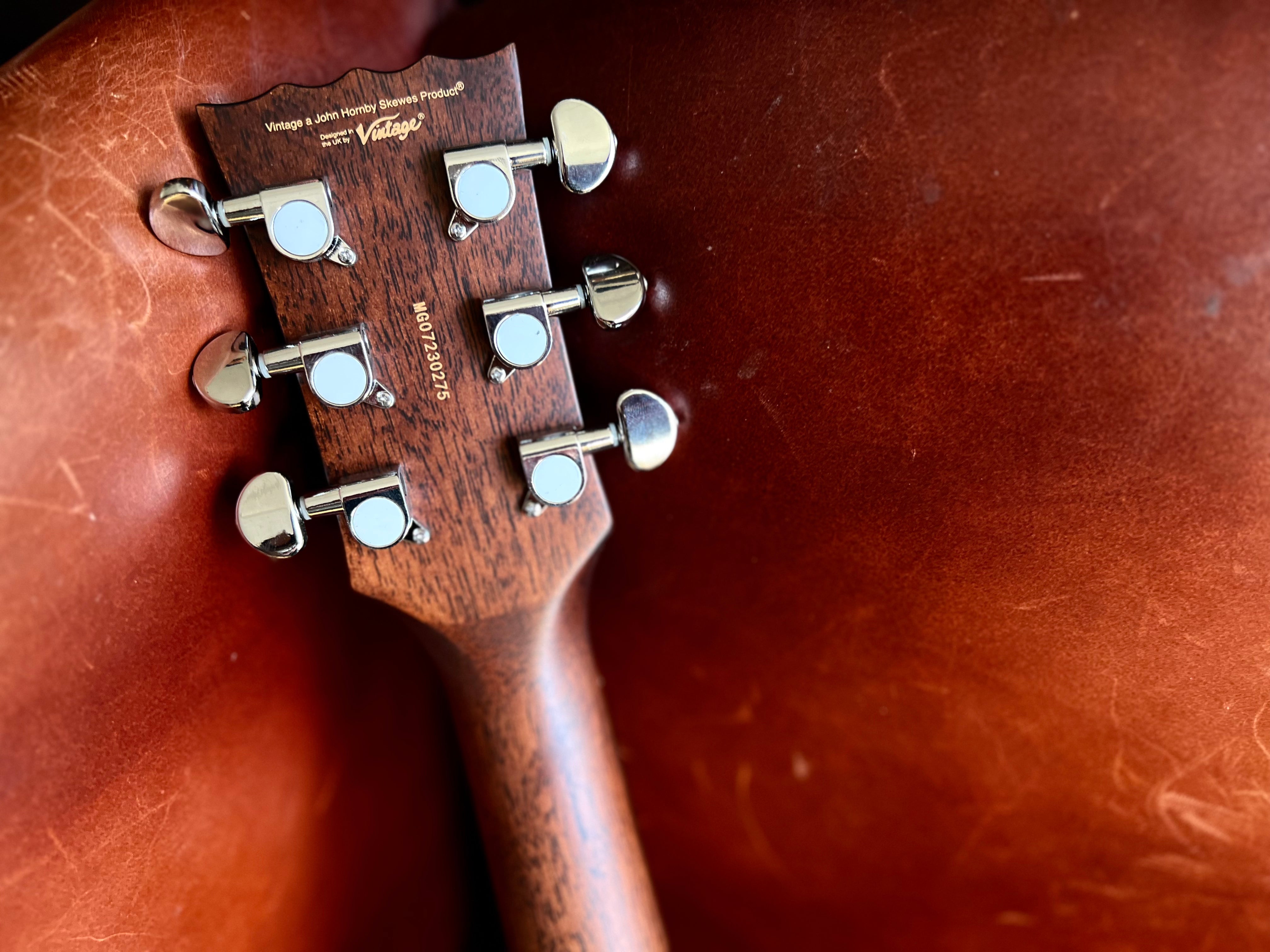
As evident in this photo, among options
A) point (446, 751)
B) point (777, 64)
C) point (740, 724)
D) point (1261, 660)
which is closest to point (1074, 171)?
point (777, 64)

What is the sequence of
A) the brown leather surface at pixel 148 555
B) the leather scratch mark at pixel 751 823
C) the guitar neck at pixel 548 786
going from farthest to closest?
1. the leather scratch mark at pixel 751 823
2. the guitar neck at pixel 548 786
3. the brown leather surface at pixel 148 555

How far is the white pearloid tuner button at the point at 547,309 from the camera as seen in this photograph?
471mm

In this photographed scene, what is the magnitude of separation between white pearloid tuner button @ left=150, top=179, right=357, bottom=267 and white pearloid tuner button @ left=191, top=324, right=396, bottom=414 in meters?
0.04

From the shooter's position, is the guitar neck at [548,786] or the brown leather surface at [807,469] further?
the guitar neck at [548,786]

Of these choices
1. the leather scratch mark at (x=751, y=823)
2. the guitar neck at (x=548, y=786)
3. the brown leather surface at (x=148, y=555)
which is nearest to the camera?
the brown leather surface at (x=148, y=555)

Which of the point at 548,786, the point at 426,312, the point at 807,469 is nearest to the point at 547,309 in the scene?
the point at 426,312

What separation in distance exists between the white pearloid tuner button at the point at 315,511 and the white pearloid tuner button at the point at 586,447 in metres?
0.07

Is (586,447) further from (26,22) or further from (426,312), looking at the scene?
(26,22)

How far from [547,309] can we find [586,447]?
3.0 inches

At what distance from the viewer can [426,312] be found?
481 mm

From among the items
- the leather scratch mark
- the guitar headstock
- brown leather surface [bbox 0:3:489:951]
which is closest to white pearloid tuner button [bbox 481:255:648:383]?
the guitar headstock

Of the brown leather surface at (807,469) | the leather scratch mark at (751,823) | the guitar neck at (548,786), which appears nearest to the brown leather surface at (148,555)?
the brown leather surface at (807,469)

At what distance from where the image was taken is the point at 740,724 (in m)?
0.67

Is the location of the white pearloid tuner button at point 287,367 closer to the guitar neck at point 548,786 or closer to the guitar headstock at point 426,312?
the guitar headstock at point 426,312
